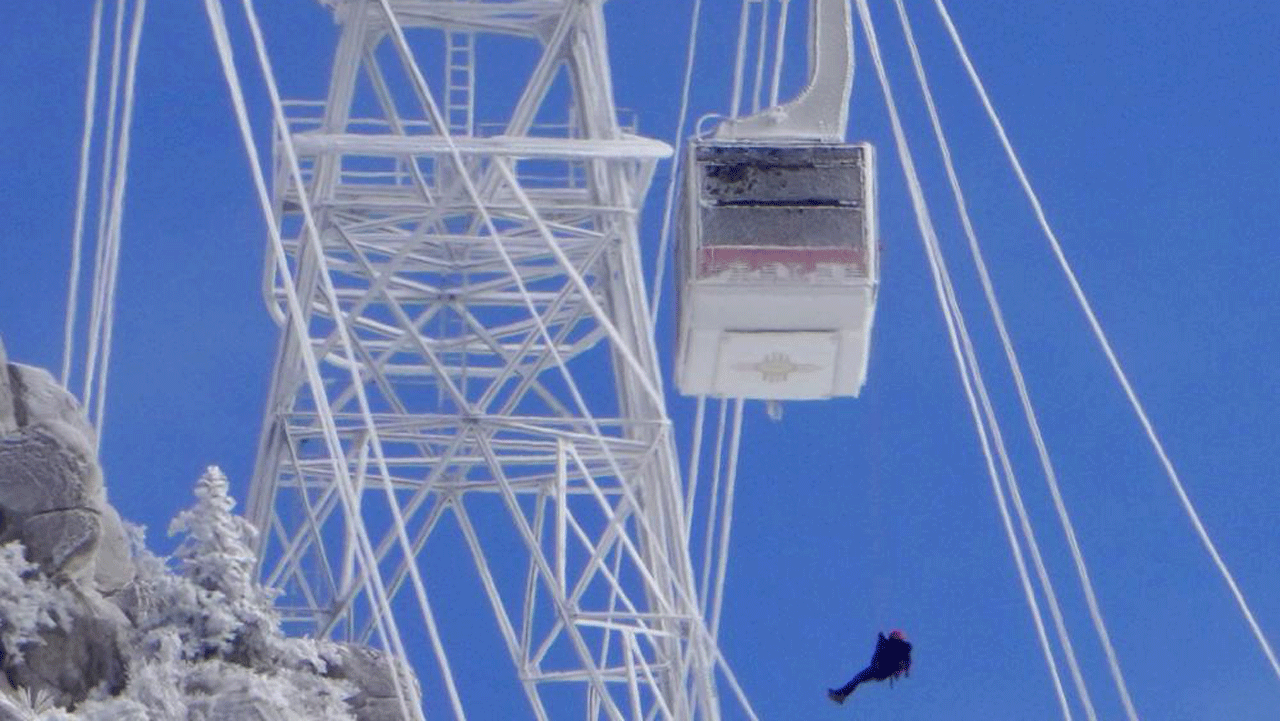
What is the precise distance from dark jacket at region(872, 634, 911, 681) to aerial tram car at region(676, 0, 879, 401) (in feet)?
8.80

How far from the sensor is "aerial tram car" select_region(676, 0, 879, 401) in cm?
3391

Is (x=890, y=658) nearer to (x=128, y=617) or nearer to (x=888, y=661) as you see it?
(x=888, y=661)

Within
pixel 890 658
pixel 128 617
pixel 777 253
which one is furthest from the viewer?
pixel 890 658

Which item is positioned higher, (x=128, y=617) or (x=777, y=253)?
(x=777, y=253)

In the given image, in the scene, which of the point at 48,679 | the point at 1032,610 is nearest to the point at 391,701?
the point at 48,679

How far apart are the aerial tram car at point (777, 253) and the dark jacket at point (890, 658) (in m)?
2.68

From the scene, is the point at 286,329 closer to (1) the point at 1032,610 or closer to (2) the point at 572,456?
(2) the point at 572,456

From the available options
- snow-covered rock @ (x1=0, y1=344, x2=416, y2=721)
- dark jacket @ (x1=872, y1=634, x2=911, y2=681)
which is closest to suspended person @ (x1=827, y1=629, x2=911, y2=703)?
dark jacket @ (x1=872, y1=634, x2=911, y2=681)

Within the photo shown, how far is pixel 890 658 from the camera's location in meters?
34.7

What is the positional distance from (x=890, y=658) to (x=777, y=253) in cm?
409

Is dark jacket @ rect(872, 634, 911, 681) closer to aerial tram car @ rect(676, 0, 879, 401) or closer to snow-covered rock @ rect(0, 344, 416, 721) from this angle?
aerial tram car @ rect(676, 0, 879, 401)

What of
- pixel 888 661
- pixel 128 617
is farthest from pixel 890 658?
pixel 128 617

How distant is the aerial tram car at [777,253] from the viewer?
→ 3391 cm

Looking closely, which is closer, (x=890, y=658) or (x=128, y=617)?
(x=128, y=617)
